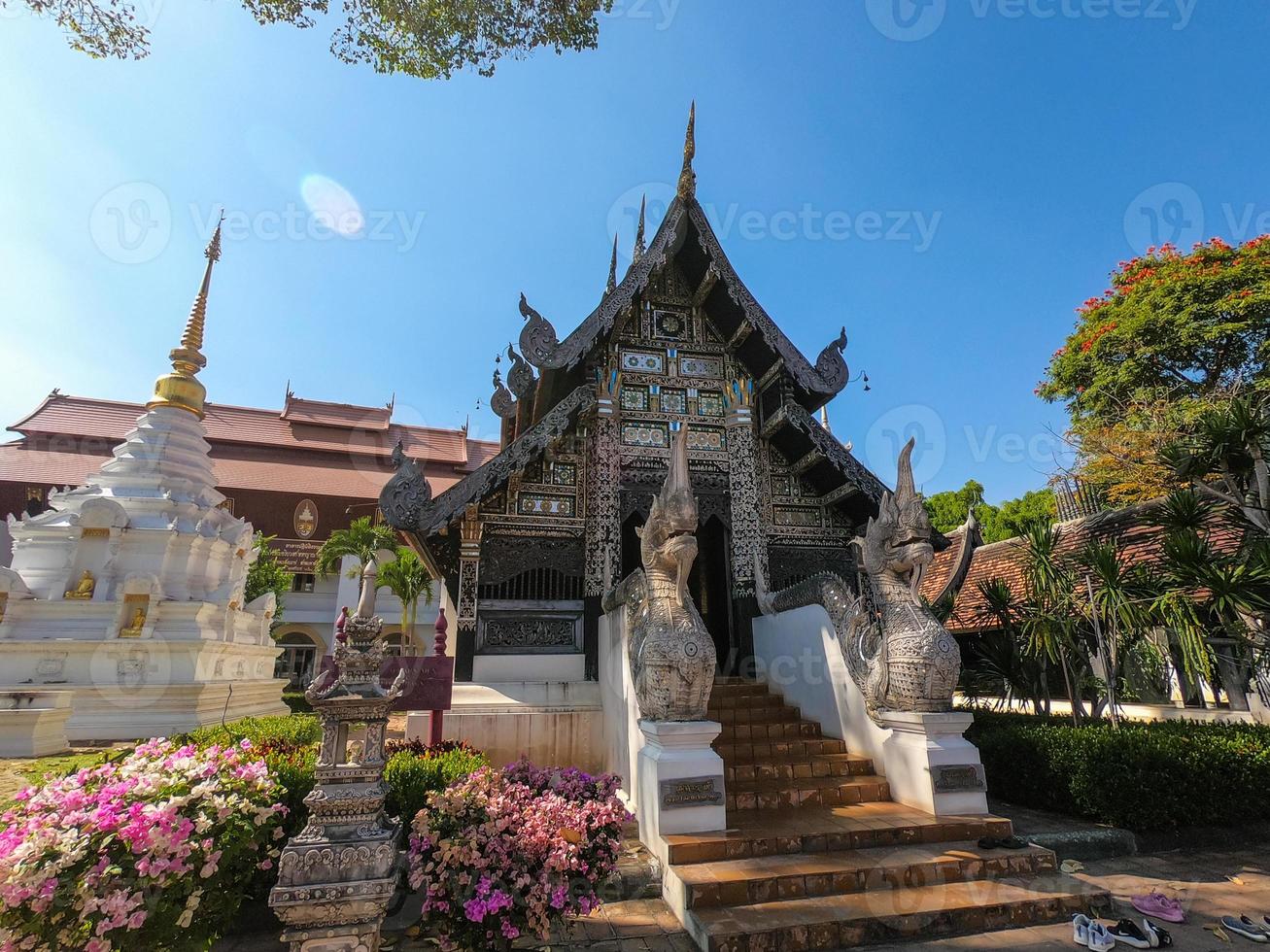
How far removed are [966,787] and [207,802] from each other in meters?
4.90

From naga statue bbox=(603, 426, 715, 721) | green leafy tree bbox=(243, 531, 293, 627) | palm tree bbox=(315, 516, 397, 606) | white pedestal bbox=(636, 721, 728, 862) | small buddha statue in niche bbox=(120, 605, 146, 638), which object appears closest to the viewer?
white pedestal bbox=(636, 721, 728, 862)

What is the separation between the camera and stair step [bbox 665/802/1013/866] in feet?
13.1

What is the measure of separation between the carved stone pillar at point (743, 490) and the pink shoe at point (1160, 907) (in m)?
4.60

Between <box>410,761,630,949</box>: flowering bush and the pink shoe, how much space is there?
313 centimetres

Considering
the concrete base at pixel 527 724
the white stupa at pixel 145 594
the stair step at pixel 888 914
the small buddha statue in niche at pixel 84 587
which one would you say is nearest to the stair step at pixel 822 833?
the stair step at pixel 888 914

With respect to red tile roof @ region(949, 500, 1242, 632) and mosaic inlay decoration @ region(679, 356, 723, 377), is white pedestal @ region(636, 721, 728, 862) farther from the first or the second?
red tile roof @ region(949, 500, 1242, 632)

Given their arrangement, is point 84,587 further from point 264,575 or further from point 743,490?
point 743,490

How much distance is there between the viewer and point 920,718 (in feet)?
16.0

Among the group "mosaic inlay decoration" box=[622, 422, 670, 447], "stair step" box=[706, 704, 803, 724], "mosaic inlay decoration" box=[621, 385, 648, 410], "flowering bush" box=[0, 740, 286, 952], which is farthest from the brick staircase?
"mosaic inlay decoration" box=[621, 385, 648, 410]

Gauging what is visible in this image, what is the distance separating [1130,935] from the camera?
10.7 ft

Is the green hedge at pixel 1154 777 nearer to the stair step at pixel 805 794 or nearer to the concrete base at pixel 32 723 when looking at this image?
the stair step at pixel 805 794

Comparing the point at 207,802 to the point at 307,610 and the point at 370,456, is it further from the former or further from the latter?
the point at 370,456

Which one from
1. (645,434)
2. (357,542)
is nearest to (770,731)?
(645,434)

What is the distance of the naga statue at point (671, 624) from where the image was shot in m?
4.60
